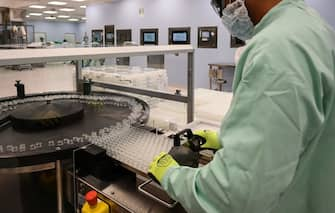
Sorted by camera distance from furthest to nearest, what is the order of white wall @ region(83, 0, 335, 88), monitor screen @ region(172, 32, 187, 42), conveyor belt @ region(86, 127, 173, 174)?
monitor screen @ region(172, 32, 187, 42) → white wall @ region(83, 0, 335, 88) → conveyor belt @ region(86, 127, 173, 174)

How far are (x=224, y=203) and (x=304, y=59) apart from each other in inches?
13.9

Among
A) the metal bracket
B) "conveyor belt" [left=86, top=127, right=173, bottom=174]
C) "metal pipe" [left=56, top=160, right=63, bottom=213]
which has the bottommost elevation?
"metal pipe" [left=56, top=160, right=63, bottom=213]

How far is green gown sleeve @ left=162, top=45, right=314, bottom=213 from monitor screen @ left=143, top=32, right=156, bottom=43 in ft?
26.3

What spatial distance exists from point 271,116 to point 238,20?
0.41 meters

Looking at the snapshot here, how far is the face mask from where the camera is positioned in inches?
33.2

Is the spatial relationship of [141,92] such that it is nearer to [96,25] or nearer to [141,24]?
[141,24]

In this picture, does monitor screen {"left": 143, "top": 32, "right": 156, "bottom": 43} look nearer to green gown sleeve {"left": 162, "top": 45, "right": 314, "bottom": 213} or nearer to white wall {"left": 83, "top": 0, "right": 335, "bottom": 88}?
white wall {"left": 83, "top": 0, "right": 335, "bottom": 88}

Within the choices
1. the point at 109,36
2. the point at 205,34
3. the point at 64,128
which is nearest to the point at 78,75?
the point at 64,128

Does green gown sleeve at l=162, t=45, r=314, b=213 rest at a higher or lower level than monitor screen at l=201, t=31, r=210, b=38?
lower

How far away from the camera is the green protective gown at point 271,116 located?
1.94 feet

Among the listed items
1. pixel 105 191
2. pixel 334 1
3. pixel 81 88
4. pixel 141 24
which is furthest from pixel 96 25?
pixel 105 191

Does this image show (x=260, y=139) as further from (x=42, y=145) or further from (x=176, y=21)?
(x=176, y=21)

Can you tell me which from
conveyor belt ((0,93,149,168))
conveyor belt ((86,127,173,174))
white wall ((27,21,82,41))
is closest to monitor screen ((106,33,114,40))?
conveyor belt ((0,93,149,168))

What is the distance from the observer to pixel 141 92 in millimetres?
2230
